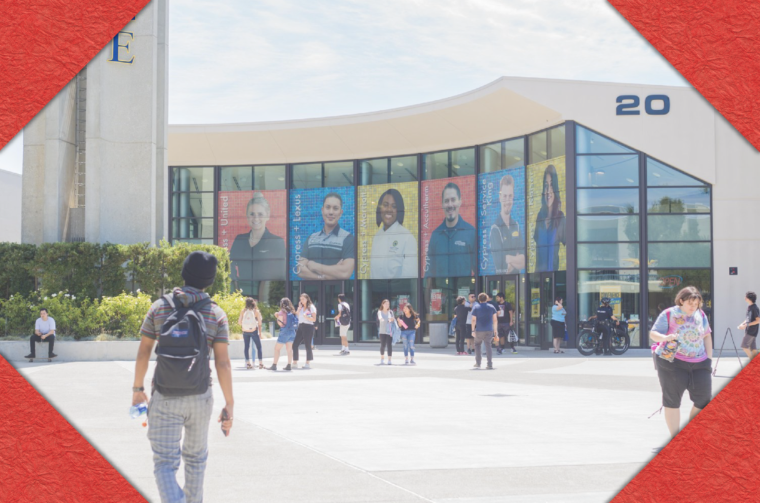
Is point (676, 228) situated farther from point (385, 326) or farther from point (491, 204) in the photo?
point (385, 326)

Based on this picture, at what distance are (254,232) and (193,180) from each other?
368 centimetres

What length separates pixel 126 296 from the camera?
23.6m

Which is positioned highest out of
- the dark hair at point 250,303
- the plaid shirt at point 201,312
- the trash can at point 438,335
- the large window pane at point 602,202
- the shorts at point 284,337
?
the large window pane at point 602,202

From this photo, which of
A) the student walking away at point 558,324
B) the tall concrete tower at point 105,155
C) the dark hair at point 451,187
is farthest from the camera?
the dark hair at point 451,187

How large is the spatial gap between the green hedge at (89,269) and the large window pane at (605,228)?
38.8 ft

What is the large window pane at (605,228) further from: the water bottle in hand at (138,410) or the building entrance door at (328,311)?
the water bottle in hand at (138,410)

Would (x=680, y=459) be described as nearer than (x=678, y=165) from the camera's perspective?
Yes

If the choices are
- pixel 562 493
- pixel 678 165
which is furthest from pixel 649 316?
pixel 562 493

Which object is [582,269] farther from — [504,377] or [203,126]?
[203,126]

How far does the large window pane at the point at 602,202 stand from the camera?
90.4 ft

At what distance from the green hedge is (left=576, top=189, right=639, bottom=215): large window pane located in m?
11.9

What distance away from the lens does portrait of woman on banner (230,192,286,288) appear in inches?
1452

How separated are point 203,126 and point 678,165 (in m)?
18.4

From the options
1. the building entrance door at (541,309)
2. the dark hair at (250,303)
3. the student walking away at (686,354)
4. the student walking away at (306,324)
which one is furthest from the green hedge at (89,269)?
the student walking away at (686,354)
